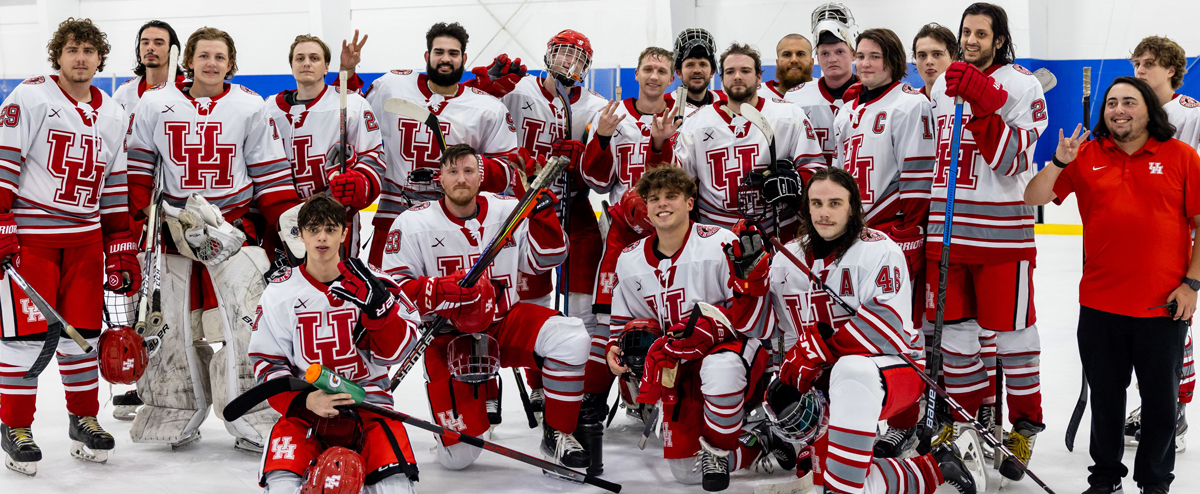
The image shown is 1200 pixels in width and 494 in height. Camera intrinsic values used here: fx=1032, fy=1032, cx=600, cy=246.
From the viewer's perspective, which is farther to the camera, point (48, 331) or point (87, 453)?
point (87, 453)

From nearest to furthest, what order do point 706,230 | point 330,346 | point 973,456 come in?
point 330,346, point 973,456, point 706,230

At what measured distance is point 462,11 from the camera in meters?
11.1

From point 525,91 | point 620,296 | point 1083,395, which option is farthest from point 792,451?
point 525,91

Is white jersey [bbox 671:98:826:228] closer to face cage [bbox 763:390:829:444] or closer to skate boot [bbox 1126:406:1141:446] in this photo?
face cage [bbox 763:390:829:444]

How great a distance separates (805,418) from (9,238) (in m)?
2.40

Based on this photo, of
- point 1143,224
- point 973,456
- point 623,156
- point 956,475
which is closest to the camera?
point 1143,224

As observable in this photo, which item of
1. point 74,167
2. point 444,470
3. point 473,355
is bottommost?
point 444,470

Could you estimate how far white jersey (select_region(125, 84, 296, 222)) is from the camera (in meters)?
3.46

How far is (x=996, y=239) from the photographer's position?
3070 mm

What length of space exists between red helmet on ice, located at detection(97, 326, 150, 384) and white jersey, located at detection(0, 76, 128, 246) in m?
0.39

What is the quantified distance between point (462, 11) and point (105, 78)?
13.1 feet

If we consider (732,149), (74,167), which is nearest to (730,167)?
(732,149)

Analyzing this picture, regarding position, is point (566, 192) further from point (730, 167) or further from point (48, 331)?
point (48, 331)

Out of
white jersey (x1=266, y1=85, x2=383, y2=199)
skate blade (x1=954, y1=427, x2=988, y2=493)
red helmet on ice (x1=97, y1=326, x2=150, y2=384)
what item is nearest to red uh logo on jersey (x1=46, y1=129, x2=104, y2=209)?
red helmet on ice (x1=97, y1=326, x2=150, y2=384)
